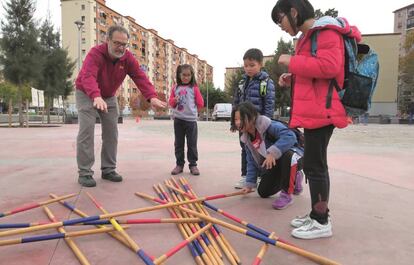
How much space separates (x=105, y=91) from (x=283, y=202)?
83.5 inches

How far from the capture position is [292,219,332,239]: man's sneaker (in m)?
2.12

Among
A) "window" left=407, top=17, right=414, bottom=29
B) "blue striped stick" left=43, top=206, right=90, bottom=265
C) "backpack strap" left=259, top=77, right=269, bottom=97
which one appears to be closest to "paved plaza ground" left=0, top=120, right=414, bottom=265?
"blue striped stick" left=43, top=206, right=90, bottom=265

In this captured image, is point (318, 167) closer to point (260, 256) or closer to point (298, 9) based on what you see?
point (260, 256)

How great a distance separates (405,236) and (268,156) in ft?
3.22

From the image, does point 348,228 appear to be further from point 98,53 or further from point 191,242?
point 98,53

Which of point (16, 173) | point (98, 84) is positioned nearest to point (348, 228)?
point (98, 84)

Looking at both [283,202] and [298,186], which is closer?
[283,202]

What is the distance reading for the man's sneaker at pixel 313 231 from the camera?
2.12m

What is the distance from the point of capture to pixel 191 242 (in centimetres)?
192

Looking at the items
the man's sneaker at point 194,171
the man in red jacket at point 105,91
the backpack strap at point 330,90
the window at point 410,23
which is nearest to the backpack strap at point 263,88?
the man in red jacket at point 105,91

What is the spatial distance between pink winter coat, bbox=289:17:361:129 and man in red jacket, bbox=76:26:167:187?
1644 millimetres

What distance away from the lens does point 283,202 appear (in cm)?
275

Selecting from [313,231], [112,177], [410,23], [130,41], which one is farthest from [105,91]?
[410,23]

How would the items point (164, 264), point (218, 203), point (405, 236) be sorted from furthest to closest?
point (218, 203), point (405, 236), point (164, 264)
